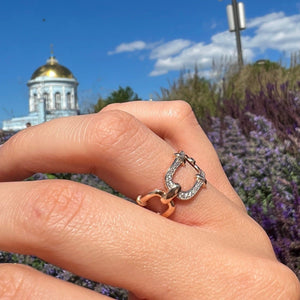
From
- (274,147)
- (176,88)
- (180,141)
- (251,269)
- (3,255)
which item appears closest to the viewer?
(251,269)

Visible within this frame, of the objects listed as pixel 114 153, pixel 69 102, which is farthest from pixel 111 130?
pixel 69 102

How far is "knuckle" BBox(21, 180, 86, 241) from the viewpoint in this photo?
81 cm

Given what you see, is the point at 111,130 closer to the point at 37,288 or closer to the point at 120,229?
the point at 120,229

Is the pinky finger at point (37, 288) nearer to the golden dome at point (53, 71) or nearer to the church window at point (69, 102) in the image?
the church window at point (69, 102)

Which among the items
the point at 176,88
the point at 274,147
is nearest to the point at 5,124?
the point at 176,88

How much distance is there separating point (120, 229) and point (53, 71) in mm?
73933

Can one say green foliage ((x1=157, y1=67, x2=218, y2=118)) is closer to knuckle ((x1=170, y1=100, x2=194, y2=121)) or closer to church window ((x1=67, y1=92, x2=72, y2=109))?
knuckle ((x1=170, y1=100, x2=194, y2=121))

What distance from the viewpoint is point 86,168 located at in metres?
1.02

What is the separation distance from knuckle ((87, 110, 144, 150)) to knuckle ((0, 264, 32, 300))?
321mm

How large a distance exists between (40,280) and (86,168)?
0.31 m

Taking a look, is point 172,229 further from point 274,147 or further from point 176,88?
point 176,88

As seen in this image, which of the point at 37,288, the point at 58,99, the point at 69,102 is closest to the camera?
the point at 37,288

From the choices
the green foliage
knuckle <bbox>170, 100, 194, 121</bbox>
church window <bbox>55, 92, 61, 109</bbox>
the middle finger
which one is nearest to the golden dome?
church window <bbox>55, 92, 61, 109</bbox>

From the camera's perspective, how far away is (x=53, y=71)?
71.3 m
